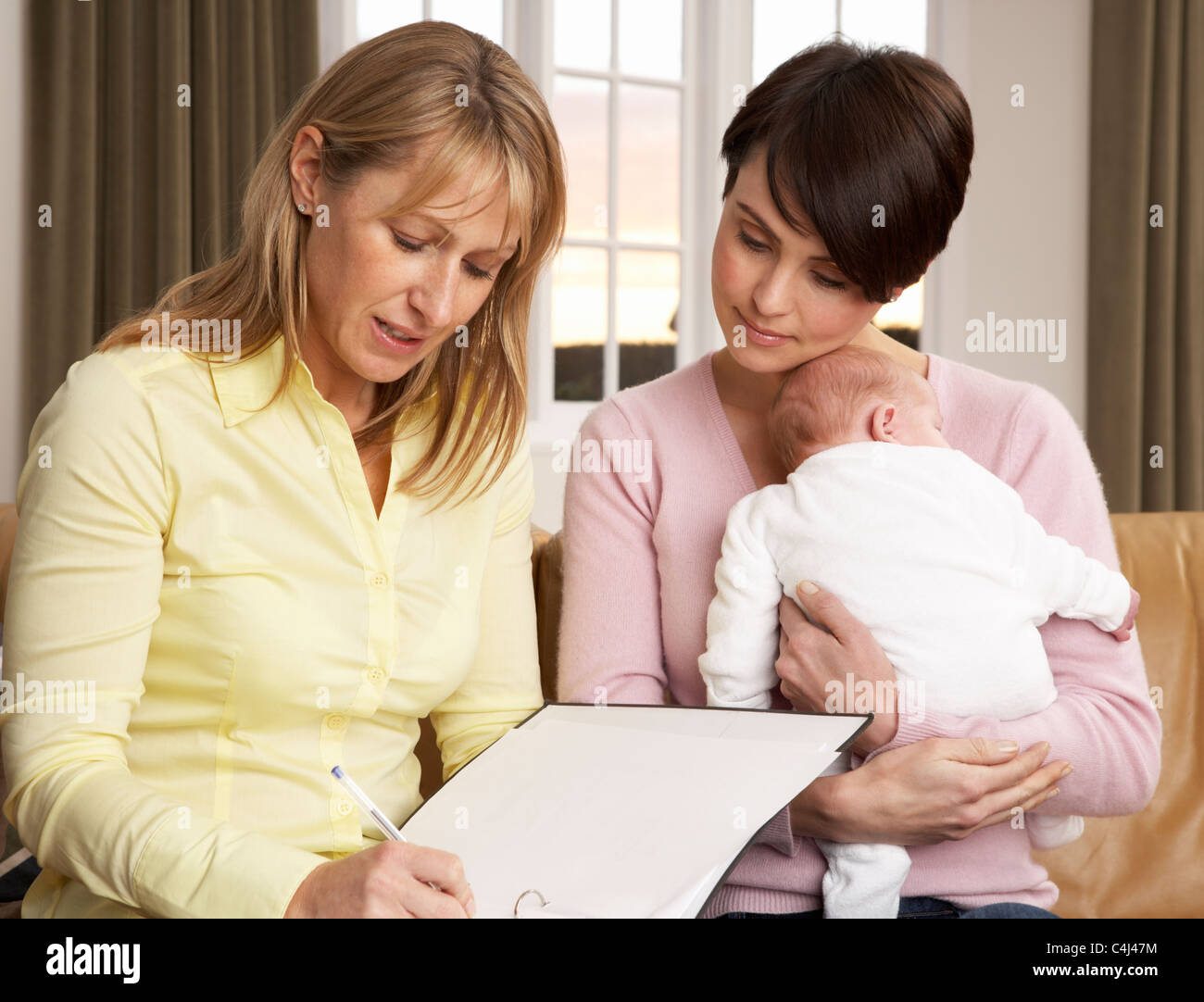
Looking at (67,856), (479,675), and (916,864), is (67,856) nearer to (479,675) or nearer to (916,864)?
(479,675)

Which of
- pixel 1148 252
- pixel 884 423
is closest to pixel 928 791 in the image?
pixel 884 423

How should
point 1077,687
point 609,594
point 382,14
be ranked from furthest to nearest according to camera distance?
point 382,14, point 609,594, point 1077,687

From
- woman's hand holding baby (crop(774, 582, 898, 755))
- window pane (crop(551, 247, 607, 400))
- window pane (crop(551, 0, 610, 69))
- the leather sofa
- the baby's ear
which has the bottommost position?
the leather sofa

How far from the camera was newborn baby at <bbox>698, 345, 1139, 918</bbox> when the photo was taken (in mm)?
1193

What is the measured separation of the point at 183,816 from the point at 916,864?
0.74 m

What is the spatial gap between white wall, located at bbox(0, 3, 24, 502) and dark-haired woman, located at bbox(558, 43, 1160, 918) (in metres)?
2.27

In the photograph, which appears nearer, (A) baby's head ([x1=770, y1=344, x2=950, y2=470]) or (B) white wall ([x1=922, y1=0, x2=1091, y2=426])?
(A) baby's head ([x1=770, y1=344, x2=950, y2=470])

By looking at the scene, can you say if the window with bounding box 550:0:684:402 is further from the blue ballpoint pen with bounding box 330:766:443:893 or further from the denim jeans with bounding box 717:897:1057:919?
the blue ballpoint pen with bounding box 330:766:443:893

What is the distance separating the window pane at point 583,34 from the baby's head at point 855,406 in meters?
2.79

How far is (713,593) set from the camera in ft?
4.52

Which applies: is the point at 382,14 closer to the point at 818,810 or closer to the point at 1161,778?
the point at 1161,778

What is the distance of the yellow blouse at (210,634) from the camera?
973mm

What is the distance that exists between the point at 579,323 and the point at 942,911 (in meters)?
2.93

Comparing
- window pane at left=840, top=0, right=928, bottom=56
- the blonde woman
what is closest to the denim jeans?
the blonde woman
